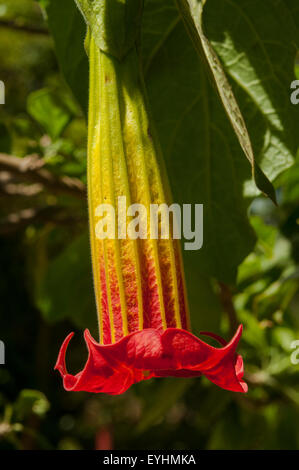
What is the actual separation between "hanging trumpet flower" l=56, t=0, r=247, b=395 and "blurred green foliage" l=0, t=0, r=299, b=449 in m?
0.18

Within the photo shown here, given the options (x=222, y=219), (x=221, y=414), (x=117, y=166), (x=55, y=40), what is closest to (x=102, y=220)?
(x=117, y=166)

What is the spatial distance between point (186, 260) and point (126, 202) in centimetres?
25

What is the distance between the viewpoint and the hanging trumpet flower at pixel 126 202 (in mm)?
566

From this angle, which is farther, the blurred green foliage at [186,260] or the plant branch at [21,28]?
the plant branch at [21,28]

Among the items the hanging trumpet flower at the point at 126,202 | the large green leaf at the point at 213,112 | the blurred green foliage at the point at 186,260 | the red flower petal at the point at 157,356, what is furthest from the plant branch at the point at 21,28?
the red flower petal at the point at 157,356

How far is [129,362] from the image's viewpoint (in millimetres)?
510

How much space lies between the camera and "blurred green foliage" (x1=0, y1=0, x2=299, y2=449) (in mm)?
766

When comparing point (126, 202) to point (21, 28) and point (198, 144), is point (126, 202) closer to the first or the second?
point (198, 144)

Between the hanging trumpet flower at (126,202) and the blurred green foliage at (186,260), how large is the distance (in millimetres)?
183

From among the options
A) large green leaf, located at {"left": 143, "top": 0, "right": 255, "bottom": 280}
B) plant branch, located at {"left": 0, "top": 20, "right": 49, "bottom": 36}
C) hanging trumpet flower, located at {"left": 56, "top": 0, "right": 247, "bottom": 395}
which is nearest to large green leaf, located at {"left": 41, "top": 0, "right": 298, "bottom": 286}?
large green leaf, located at {"left": 143, "top": 0, "right": 255, "bottom": 280}

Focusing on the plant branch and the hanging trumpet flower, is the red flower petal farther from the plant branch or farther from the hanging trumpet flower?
the plant branch

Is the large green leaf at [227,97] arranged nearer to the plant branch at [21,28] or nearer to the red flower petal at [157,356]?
the red flower petal at [157,356]

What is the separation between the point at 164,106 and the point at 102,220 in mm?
261
